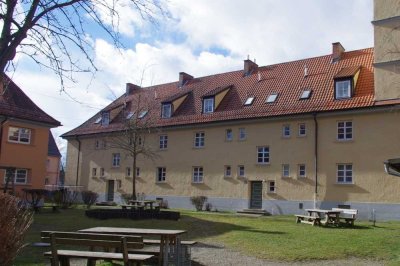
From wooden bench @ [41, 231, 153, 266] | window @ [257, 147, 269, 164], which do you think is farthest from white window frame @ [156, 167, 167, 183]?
wooden bench @ [41, 231, 153, 266]

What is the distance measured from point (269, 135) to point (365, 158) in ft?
21.2

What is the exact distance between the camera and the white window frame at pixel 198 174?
34156 mm

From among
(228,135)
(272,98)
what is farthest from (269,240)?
(228,135)

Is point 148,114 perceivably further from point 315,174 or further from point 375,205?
point 375,205

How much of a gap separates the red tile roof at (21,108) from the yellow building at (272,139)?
22.1ft

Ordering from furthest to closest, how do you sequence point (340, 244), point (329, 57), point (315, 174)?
point (329, 57)
point (315, 174)
point (340, 244)

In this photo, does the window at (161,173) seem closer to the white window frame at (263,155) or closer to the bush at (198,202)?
the bush at (198,202)

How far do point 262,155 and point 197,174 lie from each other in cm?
554

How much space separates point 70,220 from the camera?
2048 centimetres

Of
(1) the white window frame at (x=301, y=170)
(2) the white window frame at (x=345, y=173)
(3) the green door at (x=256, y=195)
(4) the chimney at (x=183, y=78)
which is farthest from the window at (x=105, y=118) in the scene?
(2) the white window frame at (x=345, y=173)

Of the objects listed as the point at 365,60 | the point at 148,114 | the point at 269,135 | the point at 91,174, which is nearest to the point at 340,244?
the point at 269,135

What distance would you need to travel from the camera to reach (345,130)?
28.1 metres

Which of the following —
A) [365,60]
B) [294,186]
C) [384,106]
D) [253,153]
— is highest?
[365,60]

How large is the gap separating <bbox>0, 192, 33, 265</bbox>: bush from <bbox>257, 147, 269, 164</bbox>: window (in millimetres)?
24919
